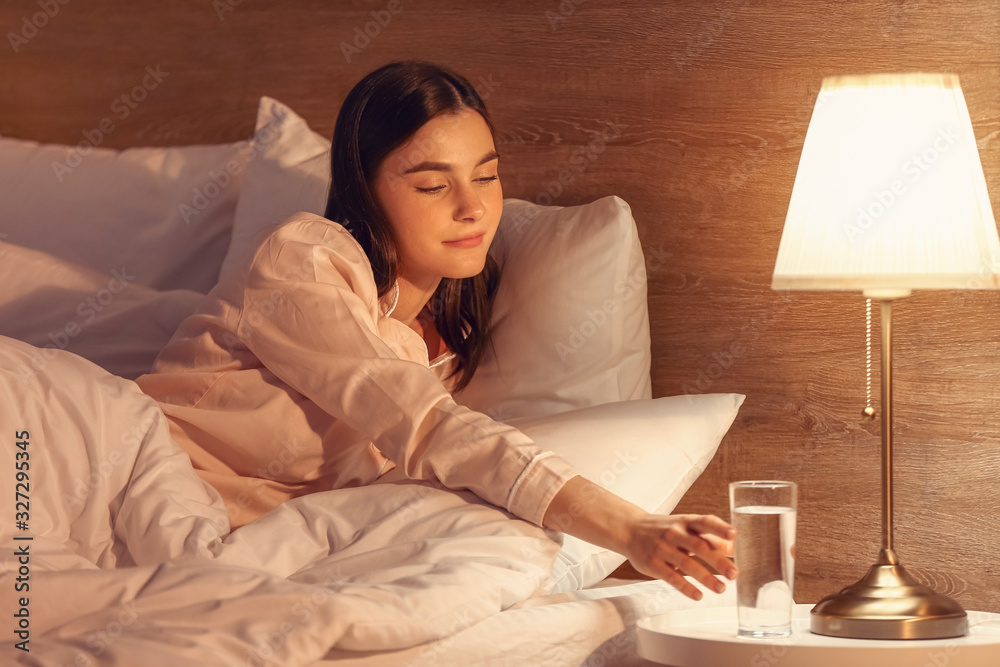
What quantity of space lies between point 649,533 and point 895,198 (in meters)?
0.42

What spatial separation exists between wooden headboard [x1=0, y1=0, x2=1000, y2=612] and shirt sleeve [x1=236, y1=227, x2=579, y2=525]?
49 cm

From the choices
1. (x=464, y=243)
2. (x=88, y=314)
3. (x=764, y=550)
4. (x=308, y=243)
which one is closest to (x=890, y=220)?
(x=764, y=550)

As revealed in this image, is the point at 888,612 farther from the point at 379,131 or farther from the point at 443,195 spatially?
the point at 379,131

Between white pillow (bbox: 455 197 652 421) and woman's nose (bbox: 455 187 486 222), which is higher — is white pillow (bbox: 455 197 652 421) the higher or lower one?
the lower one

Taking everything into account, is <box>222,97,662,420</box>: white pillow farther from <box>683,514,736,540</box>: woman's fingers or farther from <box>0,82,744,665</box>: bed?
<box>683,514,736,540</box>: woman's fingers

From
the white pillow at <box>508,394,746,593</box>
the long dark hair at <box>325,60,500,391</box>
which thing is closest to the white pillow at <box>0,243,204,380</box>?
the long dark hair at <box>325,60,500,391</box>

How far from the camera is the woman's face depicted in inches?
57.7

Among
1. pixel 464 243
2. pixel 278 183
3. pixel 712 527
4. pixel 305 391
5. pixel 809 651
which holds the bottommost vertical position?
pixel 809 651

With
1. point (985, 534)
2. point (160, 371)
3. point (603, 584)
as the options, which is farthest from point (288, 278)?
point (985, 534)

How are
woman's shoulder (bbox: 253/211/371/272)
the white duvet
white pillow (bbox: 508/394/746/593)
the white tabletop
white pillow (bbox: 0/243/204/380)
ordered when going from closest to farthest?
the white duvet, the white tabletop, white pillow (bbox: 508/394/746/593), woman's shoulder (bbox: 253/211/371/272), white pillow (bbox: 0/243/204/380)

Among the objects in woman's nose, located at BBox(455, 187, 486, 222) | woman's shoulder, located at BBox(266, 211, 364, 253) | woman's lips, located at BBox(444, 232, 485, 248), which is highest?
woman's nose, located at BBox(455, 187, 486, 222)

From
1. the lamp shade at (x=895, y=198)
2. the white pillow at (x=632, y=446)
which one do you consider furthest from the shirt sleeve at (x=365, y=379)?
the lamp shade at (x=895, y=198)

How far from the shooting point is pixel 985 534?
4.69 feet

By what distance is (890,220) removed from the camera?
1.08m
